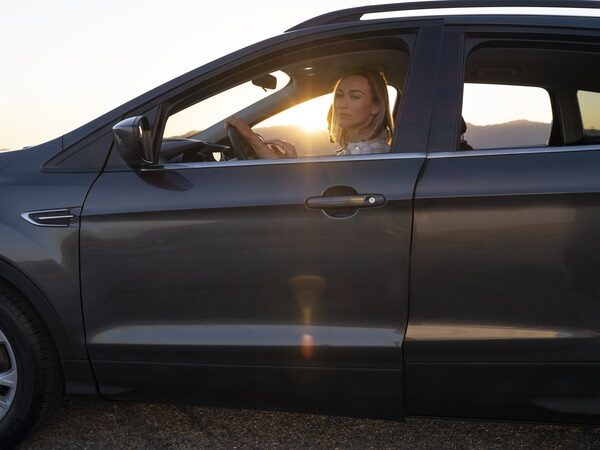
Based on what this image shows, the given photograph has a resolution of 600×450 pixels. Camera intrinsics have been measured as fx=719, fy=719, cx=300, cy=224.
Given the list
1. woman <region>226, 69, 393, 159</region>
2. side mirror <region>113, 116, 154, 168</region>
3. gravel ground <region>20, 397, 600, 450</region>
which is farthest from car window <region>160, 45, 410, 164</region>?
gravel ground <region>20, 397, 600, 450</region>

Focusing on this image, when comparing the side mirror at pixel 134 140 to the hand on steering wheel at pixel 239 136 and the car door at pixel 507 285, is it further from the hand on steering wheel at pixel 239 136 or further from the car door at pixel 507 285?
the car door at pixel 507 285

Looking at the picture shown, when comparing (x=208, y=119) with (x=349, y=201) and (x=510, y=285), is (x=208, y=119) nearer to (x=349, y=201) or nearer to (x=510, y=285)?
(x=349, y=201)

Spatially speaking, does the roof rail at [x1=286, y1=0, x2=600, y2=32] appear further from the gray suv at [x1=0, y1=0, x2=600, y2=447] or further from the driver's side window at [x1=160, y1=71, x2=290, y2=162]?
the driver's side window at [x1=160, y1=71, x2=290, y2=162]

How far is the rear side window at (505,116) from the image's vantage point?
248 cm

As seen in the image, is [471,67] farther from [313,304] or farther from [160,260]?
[160,260]

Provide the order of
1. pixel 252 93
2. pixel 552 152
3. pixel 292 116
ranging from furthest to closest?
pixel 292 116 → pixel 252 93 → pixel 552 152

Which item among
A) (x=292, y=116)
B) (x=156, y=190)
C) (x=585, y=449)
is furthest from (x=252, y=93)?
(x=585, y=449)

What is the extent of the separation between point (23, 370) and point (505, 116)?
1.98 m

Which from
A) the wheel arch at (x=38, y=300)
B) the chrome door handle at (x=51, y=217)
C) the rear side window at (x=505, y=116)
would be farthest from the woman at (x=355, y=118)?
the wheel arch at (x=38, y=300)

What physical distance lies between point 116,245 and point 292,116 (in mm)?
970

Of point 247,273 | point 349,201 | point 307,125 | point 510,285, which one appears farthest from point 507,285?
point 307,125

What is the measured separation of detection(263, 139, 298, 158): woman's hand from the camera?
269cm

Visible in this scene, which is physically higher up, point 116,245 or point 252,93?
point 252,93

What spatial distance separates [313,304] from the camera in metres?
2.35
